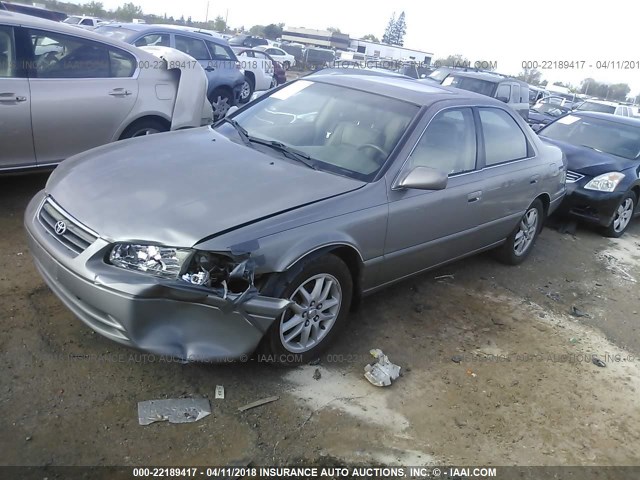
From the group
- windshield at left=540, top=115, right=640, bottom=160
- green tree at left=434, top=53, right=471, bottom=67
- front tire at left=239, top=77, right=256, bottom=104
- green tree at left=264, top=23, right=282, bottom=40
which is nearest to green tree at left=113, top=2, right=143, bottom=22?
green tree at left=264, top=23, right=282, bottom=40

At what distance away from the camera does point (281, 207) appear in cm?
312

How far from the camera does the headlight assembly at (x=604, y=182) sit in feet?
23.1

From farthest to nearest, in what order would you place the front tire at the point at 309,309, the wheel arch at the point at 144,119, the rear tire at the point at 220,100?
the rear tire at the point at 220,100, the wheel arch at the point at 144,119, the front tire at the point at 309,309

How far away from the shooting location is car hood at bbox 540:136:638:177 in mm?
7152

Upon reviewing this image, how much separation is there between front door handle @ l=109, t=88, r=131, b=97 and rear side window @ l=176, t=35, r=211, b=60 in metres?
5.29

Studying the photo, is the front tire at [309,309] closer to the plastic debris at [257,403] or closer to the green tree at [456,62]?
the plastic debris at [257,403]

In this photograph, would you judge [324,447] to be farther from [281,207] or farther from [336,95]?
[336,95]

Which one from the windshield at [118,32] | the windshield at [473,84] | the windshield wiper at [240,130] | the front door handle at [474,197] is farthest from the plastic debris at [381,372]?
the windshield at [473,84]

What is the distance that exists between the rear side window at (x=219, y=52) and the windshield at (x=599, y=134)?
20.9ft

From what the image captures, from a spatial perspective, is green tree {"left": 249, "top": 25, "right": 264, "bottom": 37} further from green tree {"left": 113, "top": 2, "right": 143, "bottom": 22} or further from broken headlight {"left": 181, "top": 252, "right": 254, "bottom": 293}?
broken headlight {"left": 181, "top": 252, "right": 254, "bottom": 293}

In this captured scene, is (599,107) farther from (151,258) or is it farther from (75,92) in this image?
(151,258)

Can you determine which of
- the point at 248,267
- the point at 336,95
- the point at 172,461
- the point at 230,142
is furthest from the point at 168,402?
the point at 336,95

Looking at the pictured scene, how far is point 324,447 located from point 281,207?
1299mm

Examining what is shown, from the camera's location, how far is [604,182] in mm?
7074
